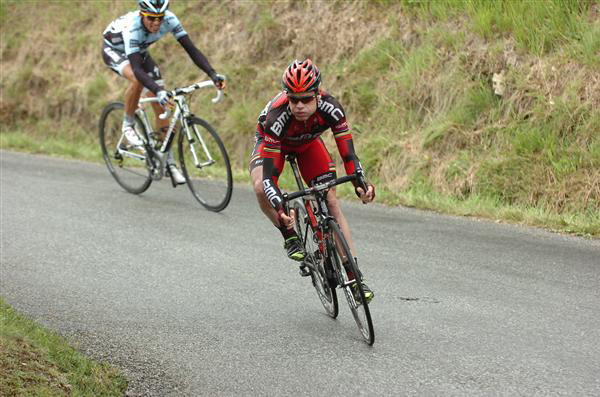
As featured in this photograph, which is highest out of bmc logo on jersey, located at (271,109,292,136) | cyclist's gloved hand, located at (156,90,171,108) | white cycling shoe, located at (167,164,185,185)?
bmc logo on jersey, located at (271,109,292,136)

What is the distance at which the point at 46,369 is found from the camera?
520 cm

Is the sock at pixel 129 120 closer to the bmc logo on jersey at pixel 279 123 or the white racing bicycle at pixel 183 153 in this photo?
the white racing bicycle at pixel 183 153

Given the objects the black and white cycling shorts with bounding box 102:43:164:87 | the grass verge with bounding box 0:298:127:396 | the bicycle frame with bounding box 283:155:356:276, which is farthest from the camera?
the black and white cycling shorts with bounding box 102:43:164:87

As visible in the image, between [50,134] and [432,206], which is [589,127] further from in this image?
[50,134]

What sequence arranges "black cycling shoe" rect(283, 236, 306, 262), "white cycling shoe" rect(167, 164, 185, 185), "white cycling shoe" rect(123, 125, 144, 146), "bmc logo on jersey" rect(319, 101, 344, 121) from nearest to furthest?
"bmc logo on jersey" rect(319, 101, 344, 121)
"black cycling shoe" rect(283, 236, 306, 262)
"white cycling shoe" rect(167, 164, 185, 185)
"white cycling shoe" rect(123, 125, 144, 146)

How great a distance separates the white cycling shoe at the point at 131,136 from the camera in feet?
36.5

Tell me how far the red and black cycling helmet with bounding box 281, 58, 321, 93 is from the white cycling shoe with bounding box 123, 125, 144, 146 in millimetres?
5483

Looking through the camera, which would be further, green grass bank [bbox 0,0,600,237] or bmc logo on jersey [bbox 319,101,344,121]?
green grass bank [bbox 0,0,600,237]

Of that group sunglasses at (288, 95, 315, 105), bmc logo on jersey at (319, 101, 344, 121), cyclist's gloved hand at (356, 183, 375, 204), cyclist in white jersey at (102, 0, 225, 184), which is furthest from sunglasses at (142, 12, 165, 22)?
cyclist's gloved hand at (356, 183, 375, 204)

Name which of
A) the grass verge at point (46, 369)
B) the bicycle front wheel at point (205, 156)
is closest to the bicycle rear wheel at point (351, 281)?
the grass verge at point (46, 369)

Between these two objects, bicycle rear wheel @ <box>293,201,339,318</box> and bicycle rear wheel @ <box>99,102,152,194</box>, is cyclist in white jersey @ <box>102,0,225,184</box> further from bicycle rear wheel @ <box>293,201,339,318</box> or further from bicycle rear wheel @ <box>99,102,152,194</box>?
bicycle rear wheel @ <box>293,201,339,318</box>

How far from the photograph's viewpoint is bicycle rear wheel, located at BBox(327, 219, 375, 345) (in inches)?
226

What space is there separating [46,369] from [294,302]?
2396 mm

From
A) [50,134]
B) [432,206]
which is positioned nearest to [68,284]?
[432,206]
